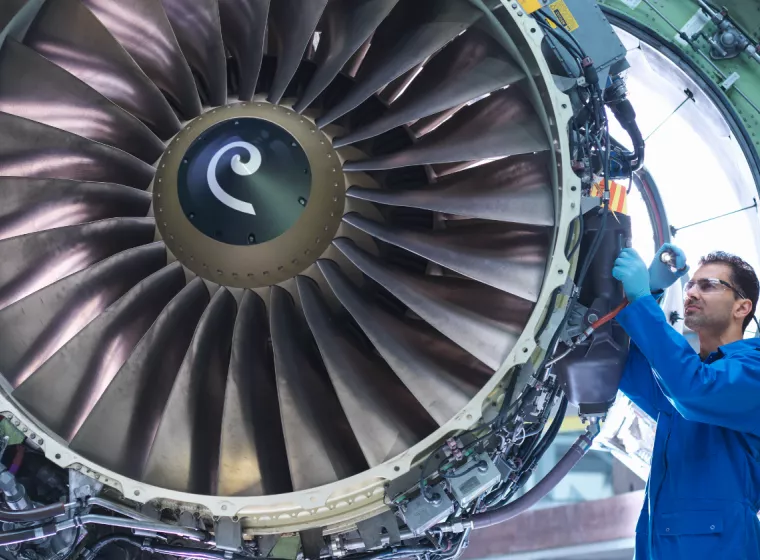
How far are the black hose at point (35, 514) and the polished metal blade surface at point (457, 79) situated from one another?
139 centimetres

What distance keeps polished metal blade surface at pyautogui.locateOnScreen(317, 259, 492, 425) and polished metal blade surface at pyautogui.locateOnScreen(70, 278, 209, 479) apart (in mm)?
502

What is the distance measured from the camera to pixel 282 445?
2.79m

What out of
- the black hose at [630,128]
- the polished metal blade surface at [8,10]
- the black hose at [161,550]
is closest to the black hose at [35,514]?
the black hose at [161,550]

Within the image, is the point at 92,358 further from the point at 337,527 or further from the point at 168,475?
the point at 337,527

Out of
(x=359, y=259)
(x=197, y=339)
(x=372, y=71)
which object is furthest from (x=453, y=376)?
(x=372, y=71)

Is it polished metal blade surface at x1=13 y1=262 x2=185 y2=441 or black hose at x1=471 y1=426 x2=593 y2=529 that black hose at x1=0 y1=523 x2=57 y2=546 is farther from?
black hose at x1=471 y1=426 x2=593 y2=529

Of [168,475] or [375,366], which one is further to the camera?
[375,366]

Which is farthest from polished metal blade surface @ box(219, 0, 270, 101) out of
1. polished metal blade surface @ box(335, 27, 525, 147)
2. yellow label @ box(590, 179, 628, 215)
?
yellow label @ box(590, 179, 628, 215)

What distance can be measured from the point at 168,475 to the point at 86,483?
0.23 metres

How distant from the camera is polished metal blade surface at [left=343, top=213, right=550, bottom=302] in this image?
264 centimetres

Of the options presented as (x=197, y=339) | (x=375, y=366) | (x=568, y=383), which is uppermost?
(x=197, y=339)

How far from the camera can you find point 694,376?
2.73 metres

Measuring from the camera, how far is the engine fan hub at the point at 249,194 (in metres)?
2.66

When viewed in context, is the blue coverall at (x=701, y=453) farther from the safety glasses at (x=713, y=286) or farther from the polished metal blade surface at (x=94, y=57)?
the polished metal blade surface at (x=94, y=57)
